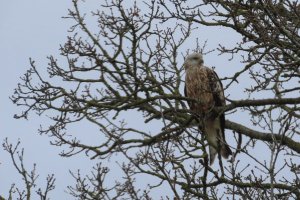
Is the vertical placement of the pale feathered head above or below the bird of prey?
above

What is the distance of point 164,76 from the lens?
→ 866 centimetres

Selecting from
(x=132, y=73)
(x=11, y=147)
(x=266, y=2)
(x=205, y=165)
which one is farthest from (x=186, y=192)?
(x=11, y=147)

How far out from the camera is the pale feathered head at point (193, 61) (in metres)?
9.83

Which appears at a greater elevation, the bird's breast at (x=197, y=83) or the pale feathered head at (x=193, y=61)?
the pale feathered head at (x=193, y=61)

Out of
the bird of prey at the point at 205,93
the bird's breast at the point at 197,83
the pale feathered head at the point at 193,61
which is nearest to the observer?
the bird of prey at the point at 205,93

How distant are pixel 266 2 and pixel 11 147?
4.81 metres

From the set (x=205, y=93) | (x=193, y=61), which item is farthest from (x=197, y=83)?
(x=193, y=61)

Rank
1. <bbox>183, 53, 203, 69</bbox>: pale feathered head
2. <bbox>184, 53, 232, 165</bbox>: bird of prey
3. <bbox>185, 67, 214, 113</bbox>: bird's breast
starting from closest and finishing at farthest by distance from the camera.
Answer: <bbox>184, 53, 232, 165</bbox>: bird of prey < <bbox>185, 67, 214, 113</bbox>: bird's breast < <bbox>183, 53, 203, 69</bbox>: pale feathered head

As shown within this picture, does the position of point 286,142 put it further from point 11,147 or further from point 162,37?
point 11,147

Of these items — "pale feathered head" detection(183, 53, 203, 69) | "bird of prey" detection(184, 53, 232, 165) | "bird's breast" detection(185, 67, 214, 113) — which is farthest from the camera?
"pale feathered head" detection(183, 53, 203, 69)

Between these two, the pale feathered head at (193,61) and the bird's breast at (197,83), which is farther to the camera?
the pale feathered head at (193,61)

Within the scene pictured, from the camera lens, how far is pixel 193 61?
32.3ft

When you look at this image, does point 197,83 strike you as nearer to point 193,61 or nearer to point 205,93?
point 205,93

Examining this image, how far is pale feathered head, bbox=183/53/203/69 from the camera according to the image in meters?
9.83
